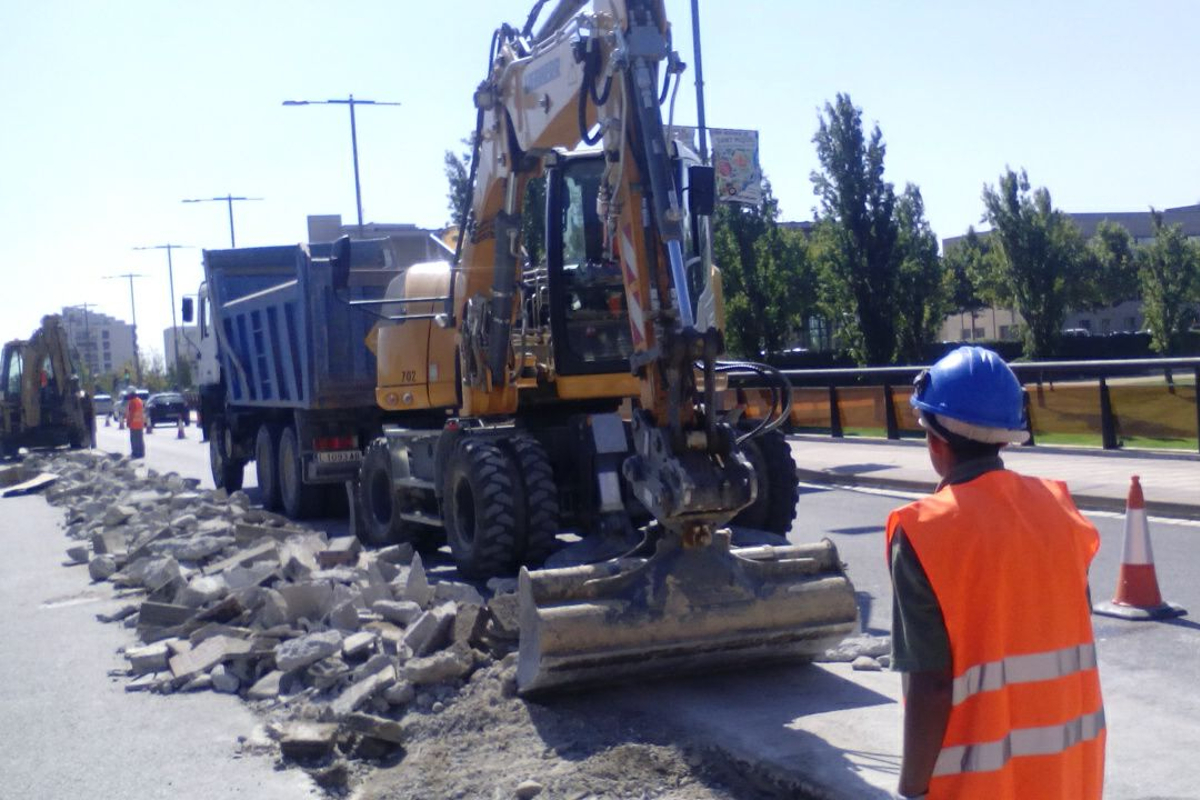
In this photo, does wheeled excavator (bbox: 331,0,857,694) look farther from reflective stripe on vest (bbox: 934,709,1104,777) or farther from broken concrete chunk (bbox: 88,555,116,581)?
reflective stripe on vest (bbox: 934,709,1104,777)

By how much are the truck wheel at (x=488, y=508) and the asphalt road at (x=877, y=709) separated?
102 inches

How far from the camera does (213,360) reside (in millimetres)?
19531

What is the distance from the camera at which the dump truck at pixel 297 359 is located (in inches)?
574

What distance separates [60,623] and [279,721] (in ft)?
13.6

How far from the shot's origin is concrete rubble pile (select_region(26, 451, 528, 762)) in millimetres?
6859

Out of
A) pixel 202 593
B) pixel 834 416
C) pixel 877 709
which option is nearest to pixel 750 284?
pixel 834 416

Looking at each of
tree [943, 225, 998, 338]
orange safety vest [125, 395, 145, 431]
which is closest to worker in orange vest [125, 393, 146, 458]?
orange safety vest [125, 395, 145, 431]

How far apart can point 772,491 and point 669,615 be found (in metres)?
4.15

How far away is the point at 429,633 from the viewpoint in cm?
742

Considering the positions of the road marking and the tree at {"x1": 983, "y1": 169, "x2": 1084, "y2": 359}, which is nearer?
the road marking

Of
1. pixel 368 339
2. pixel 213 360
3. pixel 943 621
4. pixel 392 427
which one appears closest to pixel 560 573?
pixel 943 621

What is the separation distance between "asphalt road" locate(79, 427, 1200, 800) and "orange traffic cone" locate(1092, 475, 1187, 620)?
13 centimetres

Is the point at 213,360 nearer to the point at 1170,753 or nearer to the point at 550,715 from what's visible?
the point at 550,715

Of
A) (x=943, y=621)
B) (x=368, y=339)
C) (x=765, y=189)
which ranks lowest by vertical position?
(x=943, y=621)
